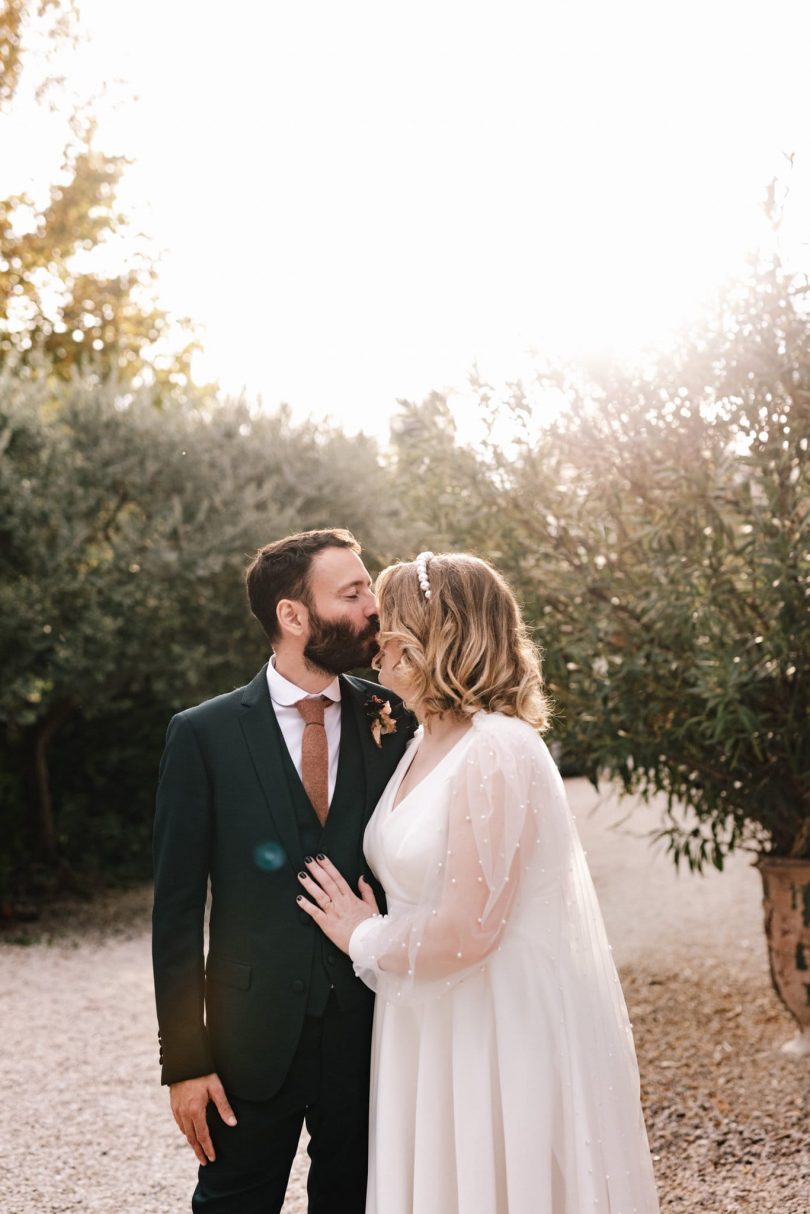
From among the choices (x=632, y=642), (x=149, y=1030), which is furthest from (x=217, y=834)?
(x=149, y=1030)

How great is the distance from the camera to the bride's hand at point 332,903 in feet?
9.28

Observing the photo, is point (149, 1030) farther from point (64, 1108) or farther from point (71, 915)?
point (71, 915)

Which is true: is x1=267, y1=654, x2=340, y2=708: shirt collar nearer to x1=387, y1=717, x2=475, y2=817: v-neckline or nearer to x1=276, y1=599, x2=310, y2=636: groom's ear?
x1=276, y1=599, x2=310, y2=636: groom's ear

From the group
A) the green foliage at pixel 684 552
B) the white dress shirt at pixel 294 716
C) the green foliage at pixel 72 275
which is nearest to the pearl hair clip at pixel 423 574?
the white dress shirt at pixel 294 716

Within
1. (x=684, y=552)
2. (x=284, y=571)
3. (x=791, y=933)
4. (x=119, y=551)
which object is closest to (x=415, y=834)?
(x=284, y=571)

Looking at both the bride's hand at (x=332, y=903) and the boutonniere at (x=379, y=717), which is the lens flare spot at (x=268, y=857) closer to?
the bride's hand at (x=332, y=903)

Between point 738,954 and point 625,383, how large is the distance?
4.64 meters

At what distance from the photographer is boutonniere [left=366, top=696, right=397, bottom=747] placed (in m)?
3.16

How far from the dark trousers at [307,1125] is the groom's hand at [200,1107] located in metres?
0.04

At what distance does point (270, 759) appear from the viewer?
299 cm

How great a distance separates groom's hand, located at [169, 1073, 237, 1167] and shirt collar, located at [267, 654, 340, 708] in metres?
0.94

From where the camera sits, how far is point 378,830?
2.93 metres

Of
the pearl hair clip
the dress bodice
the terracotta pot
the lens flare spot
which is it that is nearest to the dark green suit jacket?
the lens flare spot

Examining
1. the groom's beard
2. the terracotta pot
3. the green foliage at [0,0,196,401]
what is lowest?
the terracotta pot
